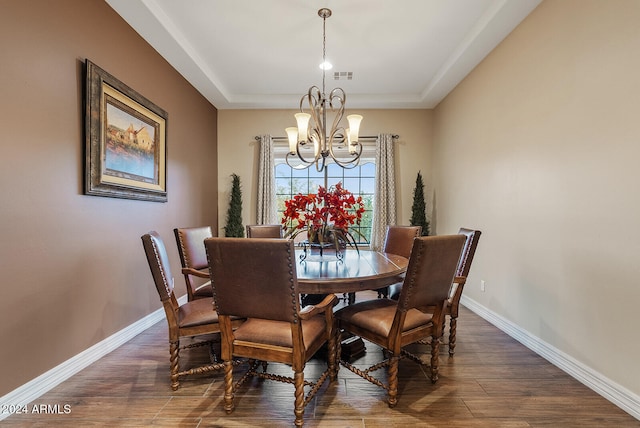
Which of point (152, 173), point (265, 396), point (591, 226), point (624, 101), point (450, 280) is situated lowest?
point (265, 396)

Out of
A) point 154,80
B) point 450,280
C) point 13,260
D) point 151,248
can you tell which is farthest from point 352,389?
point 154,80

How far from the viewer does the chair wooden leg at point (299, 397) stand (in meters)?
1.62

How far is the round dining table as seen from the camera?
5.95 ft

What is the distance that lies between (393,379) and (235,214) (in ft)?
12.0

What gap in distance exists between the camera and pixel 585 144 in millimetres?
2109

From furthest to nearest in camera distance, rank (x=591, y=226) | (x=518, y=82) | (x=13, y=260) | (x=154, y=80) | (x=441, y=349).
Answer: (x=154, y=80), (x=518, y=82), (x=441, y=349), (x=591, y=226), (x=13, y=260)

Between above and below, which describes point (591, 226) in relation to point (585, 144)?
below

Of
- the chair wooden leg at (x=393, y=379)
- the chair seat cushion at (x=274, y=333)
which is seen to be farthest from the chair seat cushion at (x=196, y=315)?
the chair wooden leg at (x=393, y=379)

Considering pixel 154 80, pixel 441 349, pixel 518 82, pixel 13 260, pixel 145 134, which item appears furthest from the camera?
pixel 154 80

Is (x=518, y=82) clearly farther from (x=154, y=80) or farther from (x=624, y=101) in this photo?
(x=154, y=80)

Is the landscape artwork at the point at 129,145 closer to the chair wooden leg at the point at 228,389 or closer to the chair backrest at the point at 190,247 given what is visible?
the chair backrest at the point at 190,247

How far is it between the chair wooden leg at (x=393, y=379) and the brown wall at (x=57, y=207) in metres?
2.20

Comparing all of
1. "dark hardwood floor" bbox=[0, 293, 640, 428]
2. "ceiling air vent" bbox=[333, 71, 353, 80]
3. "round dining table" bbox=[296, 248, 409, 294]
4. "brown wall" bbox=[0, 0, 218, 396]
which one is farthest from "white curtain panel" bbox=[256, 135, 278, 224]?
"dark hardwood floor" bbox=[0, 293, 640, 428]

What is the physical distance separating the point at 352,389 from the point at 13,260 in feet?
7.25
